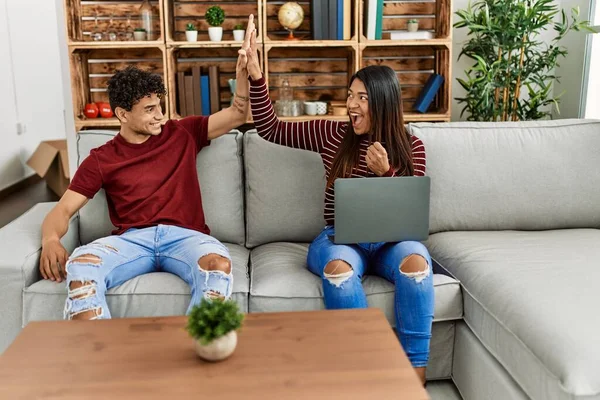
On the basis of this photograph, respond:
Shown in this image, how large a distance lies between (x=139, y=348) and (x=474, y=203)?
4.85 feet

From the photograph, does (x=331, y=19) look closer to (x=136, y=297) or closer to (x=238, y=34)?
(x=238, y=34)

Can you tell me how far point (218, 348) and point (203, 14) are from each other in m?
2.77

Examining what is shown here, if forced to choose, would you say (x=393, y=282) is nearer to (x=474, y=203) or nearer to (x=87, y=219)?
(x=474, y=203)

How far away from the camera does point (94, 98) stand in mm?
3752

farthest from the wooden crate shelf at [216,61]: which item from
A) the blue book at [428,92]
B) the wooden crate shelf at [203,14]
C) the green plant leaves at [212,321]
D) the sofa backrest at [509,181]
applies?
the green plant leaves at [212,321]

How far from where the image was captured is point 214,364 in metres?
1.31

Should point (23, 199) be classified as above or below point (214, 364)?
below

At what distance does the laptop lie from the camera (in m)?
1.89

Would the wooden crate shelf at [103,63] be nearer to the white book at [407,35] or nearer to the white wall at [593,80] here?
the white book at [407,35]

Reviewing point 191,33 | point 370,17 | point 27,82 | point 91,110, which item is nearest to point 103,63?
point 91,110

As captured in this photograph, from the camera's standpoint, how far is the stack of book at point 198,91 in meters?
3.53

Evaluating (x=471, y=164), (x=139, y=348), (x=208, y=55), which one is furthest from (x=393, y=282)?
(x=208, y=55)

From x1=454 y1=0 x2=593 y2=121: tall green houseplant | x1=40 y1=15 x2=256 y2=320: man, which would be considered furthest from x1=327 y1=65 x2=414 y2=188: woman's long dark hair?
x1=454 y1=0 x2=593 y2=121: tall green houseplant

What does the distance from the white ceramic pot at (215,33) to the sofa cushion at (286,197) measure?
1307mm
